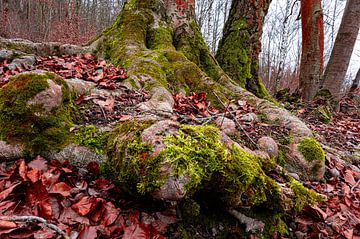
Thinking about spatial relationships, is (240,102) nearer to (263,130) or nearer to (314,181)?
(263,130)

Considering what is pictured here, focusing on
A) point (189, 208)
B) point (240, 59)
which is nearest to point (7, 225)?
point (189, 208)

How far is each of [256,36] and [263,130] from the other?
3.29 m

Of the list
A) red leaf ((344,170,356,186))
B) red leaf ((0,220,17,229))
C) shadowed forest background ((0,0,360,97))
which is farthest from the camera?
shadowed forest background ((0,0,360,97))

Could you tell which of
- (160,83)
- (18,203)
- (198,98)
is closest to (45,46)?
(160,83)

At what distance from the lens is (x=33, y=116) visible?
66.7 inches

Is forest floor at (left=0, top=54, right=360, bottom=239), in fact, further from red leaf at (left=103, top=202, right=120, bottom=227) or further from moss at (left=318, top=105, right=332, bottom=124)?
moss at (left=318, top=105, right=332, bottom=124)

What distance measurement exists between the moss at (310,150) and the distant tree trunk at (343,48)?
5.20 meters

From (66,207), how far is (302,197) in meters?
1.57

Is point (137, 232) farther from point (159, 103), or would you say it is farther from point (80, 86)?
point (80, 86)

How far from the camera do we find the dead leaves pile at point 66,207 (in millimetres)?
1195

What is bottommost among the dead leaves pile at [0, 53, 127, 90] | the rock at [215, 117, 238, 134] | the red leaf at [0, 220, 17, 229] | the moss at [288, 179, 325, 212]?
the moss at [288, 179, 325, 212]

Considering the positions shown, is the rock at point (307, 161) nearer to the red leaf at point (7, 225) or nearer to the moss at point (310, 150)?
the moss at point (310, 150)

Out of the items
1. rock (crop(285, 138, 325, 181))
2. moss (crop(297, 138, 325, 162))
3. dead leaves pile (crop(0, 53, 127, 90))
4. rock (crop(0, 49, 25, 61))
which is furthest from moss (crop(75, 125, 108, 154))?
rock (crop(0, 49, 25, 61))

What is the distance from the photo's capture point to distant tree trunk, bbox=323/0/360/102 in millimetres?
6233
